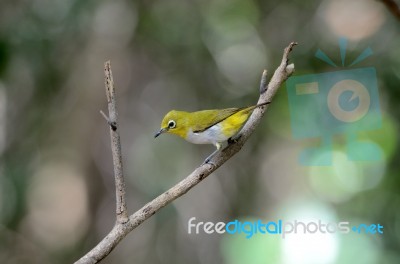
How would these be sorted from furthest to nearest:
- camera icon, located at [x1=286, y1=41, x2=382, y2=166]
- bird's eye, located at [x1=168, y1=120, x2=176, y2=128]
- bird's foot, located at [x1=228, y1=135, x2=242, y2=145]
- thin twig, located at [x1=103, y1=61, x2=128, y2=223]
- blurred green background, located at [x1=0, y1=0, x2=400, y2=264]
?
blurred green background, located at [x1=0, y1=0, x2=400, y2=264], camera icon, located at [x1=286, y1=41, x2=382, y2=166], bird's eye, located at [x1=168, y1=120, x2=176, y2=128], bird's foot, located at [x1=228, y1=135, x2=242, y2=145], thin twig, located at [x1=103, y1=61, x2=128, y2=223]

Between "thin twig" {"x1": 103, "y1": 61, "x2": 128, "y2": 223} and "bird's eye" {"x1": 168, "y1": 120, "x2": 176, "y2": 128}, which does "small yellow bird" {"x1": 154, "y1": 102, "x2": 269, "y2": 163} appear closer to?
"bird's eye" {"x1": 168, "y1": 120, "x2": 176, "y2": 128}

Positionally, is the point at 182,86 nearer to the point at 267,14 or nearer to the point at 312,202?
the point at 267,14

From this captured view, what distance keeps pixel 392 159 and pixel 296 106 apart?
0.87 metres

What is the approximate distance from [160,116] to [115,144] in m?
3.87

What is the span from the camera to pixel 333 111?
364cm

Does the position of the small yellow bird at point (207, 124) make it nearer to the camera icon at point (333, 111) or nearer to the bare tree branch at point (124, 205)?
the bare tree branch at point (124, 205)

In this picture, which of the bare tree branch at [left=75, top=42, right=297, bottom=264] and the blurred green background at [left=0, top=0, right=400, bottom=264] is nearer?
the bare tree branch at [left=75, top=42, right=297, bottom=264]

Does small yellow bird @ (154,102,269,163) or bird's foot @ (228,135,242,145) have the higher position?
small yellow bird @ (154,102,269,163)

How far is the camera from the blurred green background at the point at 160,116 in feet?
14.6

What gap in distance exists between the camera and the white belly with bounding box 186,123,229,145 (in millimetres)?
2242

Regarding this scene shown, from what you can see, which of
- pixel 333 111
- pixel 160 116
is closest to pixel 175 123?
pixel 333 111

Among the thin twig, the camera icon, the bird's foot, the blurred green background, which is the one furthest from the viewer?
the blurred green background

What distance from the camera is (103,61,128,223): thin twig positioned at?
1582 mm

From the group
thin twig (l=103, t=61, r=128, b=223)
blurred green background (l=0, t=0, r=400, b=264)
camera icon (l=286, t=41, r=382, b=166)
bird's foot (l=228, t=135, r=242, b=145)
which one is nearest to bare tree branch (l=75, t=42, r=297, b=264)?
thin twig (l=103, t=61, r=128, b=223)
